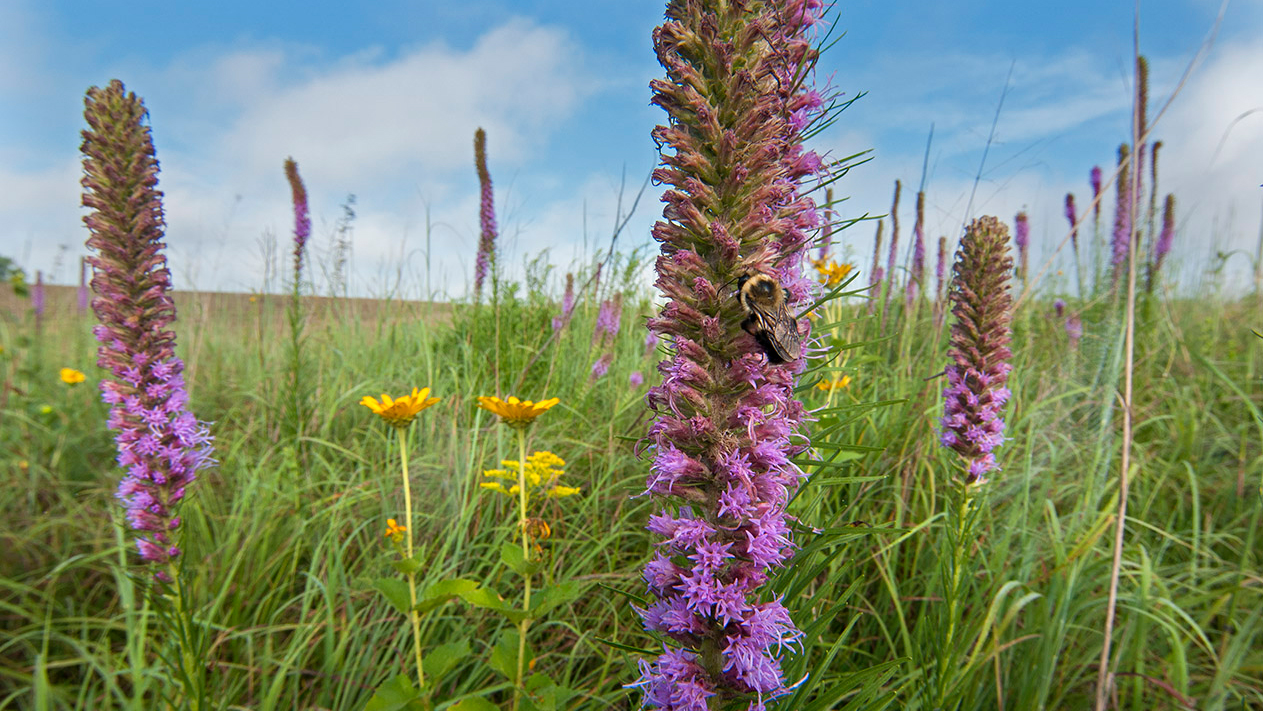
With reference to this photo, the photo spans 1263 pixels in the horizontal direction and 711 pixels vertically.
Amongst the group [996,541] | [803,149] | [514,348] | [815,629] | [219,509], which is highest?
[803,149]

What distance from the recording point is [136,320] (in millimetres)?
2213

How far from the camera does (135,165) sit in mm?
2250

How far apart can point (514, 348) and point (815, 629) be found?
14.1 ft

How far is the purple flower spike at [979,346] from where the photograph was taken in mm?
2238

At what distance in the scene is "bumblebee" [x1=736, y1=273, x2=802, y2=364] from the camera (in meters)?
1.03

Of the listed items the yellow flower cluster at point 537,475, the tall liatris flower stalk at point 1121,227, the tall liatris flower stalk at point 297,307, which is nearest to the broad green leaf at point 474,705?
the yellow flower cluster at point 537,475

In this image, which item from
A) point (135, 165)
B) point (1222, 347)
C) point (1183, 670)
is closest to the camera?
point (135, 165)

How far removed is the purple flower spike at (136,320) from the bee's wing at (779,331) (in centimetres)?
217

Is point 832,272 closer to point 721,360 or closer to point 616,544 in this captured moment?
point 616,544

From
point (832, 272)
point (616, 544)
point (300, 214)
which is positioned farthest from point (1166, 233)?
point (300, 214)

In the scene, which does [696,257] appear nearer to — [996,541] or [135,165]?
[135,165]

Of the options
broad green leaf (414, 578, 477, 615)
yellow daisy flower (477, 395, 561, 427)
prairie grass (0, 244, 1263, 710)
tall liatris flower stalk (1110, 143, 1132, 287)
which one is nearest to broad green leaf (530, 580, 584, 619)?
prairie grass (0, 244, 1263, 710)

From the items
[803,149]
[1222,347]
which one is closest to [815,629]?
[803,149]

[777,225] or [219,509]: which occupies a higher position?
[777,225]
